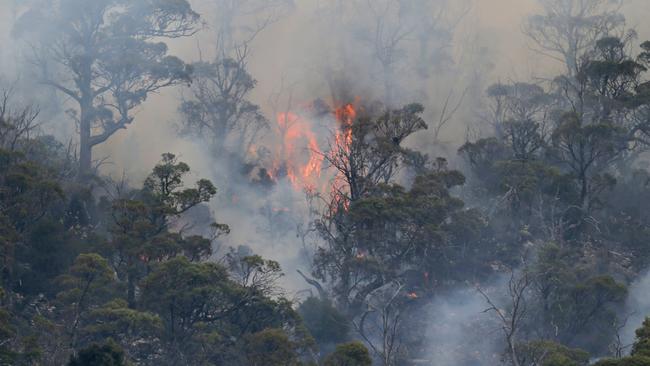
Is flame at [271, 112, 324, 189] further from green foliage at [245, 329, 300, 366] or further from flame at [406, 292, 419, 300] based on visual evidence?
green foliage at [245, 329, 300, 366]

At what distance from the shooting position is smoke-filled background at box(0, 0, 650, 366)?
45688 millimetres

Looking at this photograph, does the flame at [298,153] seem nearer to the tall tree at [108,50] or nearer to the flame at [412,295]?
the tall tree at [108,50]

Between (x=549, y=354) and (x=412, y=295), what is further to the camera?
(x=412, y=295)

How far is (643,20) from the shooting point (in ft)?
197

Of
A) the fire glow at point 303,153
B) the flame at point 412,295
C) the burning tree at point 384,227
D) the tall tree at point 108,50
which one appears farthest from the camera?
the fire glow at point 303,153

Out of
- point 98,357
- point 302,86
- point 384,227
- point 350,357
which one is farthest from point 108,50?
point 98,357

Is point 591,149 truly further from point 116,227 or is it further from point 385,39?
point 385,39

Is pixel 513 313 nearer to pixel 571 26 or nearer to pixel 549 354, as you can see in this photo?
pixel 549 354

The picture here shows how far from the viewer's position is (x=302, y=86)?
185ft

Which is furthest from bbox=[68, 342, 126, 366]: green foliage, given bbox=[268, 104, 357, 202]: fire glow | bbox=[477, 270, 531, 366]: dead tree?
bbox=[268, 104, 357, 202]: fire glow

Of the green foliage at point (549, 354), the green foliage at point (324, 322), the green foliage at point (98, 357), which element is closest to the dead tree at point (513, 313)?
the green foliage at point (549, 354)

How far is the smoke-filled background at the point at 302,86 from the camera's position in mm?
45688

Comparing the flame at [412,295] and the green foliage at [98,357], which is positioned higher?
the flame at [412,295]

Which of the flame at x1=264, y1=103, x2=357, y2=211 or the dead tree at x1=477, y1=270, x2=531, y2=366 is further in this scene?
the flame at x1=264, y1=103, x2=357, y2=211
